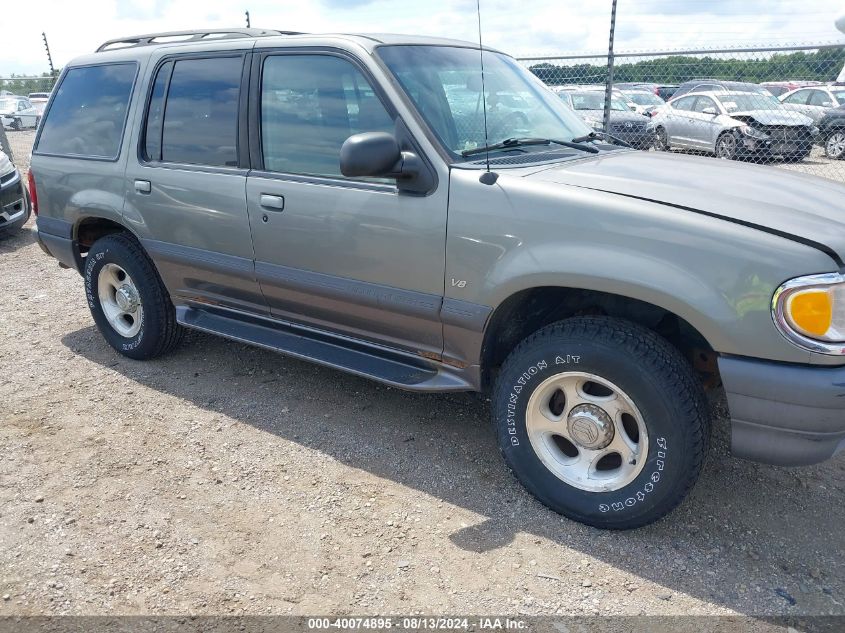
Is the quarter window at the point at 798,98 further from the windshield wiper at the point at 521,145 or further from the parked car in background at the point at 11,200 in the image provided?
the parked car in background at the point at 11,200

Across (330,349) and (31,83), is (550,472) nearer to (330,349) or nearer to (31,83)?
(330,349)

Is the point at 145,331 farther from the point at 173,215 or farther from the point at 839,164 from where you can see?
the point at 839,164

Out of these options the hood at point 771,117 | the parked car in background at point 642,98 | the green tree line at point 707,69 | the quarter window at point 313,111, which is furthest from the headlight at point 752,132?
the quarter window at point 313,111

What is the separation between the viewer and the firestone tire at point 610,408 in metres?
2.59

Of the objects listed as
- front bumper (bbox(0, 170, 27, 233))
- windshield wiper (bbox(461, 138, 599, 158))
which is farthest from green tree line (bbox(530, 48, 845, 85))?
front bumper (bbox(0, 170, 27, 233))

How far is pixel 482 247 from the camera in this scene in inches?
113

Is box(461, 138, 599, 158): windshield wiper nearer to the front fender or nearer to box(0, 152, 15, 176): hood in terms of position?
the front fender

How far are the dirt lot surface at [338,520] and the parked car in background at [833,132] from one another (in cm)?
1281

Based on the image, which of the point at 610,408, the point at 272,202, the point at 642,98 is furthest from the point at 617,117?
the point at 610,408

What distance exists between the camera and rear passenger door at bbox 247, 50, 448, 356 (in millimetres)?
3076

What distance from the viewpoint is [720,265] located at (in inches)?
94.2

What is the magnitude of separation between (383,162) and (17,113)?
25674 mm

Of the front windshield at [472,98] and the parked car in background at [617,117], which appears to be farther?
the parked car in background at [617,117]

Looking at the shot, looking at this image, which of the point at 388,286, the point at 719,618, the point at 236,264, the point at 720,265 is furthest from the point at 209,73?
the point at 719,618
